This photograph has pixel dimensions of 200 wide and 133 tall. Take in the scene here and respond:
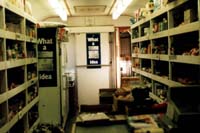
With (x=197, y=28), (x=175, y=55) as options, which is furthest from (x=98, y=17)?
(x=197, y=28)

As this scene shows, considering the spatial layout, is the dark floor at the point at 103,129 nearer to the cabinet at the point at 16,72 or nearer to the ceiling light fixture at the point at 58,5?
the cabinet at the point at 16,72

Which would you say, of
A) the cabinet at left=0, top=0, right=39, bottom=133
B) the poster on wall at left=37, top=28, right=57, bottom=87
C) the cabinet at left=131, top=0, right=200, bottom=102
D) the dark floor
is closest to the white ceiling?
the poster on wall at left=37, top=28, right=57, bottom=87

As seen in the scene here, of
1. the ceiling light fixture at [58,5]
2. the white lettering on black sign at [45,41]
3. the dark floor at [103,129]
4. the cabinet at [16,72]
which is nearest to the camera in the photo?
the dark floor at [103,129]

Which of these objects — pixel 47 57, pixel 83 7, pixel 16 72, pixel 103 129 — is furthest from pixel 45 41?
pixel 103 129

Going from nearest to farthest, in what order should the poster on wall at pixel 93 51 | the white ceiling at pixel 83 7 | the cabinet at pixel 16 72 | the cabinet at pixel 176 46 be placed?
the cabinet at pixel 176 46, the cabinet at pixel 16 72, the white ceiling at pixel 83 7, the poster on wall at pixel 93 51

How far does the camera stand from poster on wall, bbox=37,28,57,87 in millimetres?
6191

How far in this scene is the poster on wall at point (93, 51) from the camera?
9.52 metres

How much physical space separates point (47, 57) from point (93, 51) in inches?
137

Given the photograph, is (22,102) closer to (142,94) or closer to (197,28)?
(142,94)

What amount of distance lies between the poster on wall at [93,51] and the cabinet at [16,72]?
411 cm

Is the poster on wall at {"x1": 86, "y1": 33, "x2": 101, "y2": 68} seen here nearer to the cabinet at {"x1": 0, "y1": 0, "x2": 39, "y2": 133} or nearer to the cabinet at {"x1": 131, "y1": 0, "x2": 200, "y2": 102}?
the cabinet at {"x1": 0, "y1": 0, "x2": 39, "y2": 133}

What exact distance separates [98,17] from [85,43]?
1.05 metres

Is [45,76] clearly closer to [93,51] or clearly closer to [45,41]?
[45,41]

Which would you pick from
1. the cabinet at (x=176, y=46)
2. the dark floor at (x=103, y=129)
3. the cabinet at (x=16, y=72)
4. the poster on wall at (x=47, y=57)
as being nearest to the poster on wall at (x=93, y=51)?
the poster on wall at (x=47, y=57)
